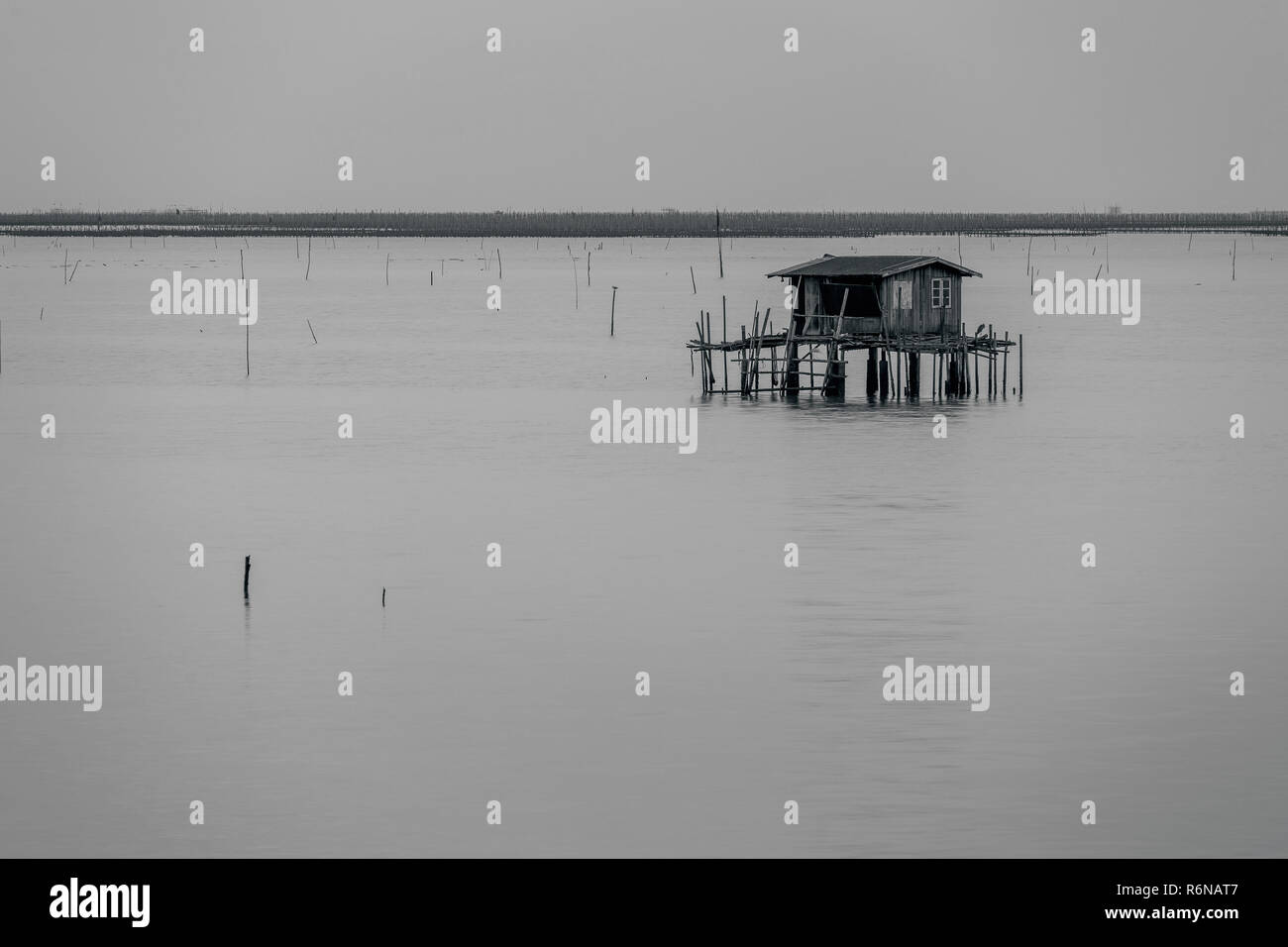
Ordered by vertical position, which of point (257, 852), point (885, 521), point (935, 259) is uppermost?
point (935, 259)

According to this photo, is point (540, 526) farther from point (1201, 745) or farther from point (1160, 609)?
point (1201, 745)

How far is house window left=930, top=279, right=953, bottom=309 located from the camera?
52.3m

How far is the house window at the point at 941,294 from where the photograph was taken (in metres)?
52.3

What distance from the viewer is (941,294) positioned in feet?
172

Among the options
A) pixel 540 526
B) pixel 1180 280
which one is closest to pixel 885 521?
pixel 540 526

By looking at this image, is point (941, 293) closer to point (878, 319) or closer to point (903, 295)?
point (903, 295)

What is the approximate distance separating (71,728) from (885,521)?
56.8 feet

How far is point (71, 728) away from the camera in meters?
21.4

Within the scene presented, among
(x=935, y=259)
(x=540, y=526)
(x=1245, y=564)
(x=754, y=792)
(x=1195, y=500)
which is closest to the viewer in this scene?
(x=754, y=792)
